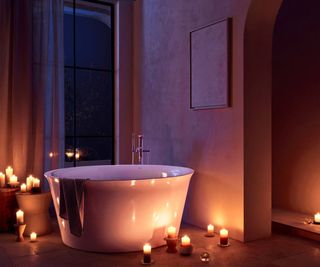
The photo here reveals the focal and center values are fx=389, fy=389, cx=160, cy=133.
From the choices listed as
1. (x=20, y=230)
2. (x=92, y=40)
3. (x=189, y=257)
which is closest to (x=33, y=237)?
(x=20, y=230)

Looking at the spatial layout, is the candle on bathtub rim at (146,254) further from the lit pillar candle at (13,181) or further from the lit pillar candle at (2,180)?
the lit pillar candle at (2,180)

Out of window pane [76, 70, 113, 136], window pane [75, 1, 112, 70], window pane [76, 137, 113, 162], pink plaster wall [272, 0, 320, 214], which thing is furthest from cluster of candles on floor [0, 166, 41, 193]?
window pane [76, 137, 113, 162]

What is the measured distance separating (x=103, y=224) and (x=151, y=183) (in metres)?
0.44

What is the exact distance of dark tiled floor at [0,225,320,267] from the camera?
8.40ft

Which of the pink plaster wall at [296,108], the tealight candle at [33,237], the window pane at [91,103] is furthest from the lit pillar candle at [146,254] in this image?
the window pane at [91,103]

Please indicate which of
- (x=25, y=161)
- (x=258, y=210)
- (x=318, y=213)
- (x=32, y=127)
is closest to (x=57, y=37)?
(x=32, y=127)

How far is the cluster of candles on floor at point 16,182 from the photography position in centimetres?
334

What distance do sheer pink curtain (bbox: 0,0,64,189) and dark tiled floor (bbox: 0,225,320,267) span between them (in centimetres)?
102

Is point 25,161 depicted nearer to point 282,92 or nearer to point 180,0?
point 180,0

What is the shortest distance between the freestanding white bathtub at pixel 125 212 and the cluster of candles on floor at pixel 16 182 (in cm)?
46

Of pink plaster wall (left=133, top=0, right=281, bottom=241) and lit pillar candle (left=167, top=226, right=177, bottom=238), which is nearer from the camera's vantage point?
lit pillar candle (left=167, top=226, right=177, bottom=238)

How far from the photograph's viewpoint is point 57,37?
13.1 ft

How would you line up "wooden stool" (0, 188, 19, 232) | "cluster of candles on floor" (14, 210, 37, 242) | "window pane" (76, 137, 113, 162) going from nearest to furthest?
"cluster of candles on floor" (14, 210, 37, 242)
"wooden stool" (0, 188, 19, 232)
"window pane" (76, 137, 113, 162)

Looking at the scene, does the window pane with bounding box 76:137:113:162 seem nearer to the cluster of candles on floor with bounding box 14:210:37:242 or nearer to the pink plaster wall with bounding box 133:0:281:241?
the pink plaster wall with bounding box 133:0:281:241
